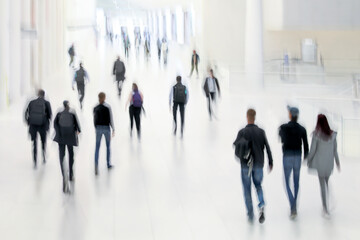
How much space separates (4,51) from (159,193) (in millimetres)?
10944

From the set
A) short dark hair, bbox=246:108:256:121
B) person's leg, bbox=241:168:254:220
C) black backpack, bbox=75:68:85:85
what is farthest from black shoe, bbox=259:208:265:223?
black backpack, bbox=75:68:85:85

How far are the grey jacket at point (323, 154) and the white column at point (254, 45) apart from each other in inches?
645

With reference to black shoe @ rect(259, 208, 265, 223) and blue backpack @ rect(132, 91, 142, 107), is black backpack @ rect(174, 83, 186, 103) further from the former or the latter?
black shoe @ rect(259, 208, 265, 223)

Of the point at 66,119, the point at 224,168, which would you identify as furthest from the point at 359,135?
the point at 66,119

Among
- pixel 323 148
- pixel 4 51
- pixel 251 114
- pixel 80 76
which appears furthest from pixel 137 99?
pixel 4 51

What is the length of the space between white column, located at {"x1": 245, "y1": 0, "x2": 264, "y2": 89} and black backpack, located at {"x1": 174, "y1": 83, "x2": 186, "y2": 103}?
10973mm

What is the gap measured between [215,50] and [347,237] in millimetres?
24537

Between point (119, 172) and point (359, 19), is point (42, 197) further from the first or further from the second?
point (359, 19)

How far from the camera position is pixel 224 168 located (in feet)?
37.6

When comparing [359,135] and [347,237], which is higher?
[359,135]

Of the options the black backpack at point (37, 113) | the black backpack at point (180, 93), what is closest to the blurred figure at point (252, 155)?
the black backpack at point (37, 113)

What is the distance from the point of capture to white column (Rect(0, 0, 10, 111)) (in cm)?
1856

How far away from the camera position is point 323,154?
27.3ft

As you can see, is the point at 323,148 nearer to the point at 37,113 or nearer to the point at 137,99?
the point at 37,113
